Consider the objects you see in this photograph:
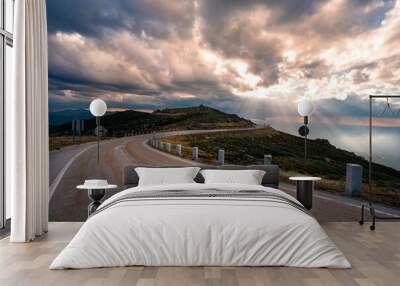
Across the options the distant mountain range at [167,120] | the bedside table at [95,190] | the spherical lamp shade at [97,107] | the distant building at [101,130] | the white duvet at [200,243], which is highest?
the spherical lamp shade at [97,107]

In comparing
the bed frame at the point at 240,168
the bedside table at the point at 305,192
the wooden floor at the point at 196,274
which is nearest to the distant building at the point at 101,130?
the bed frame at the point at 240,168

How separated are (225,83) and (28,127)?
3.05 m

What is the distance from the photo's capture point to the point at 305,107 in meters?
6.65

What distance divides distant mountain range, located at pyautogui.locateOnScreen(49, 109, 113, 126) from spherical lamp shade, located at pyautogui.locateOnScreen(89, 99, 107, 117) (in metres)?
0.32

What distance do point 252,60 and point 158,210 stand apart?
352cm

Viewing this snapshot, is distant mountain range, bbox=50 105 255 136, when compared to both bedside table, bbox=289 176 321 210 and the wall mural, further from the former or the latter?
bedside table, bbox=289 176 321 210

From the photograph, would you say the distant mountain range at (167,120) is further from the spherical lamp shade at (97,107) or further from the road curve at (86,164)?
the spherical lamp shade at (97,107)

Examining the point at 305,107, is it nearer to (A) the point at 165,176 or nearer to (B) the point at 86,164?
(A) the point at 165,176

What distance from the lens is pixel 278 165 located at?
6891 mm

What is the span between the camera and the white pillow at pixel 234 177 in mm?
5824

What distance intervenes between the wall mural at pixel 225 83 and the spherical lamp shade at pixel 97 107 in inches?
12.1

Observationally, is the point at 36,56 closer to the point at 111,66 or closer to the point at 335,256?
the point at 111,66

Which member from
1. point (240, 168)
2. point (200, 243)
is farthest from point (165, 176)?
point (200, 243)

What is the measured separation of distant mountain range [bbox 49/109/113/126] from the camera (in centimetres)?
668
